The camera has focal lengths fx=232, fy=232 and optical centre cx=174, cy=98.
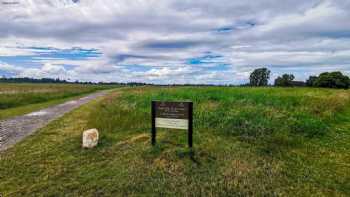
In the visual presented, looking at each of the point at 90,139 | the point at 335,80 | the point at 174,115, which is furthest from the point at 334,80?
the point at 90,139

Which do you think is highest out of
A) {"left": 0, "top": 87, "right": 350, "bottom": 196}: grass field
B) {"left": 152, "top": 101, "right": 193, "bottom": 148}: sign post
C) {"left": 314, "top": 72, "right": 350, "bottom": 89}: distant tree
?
{"left": 314, "top": 72, "right": 350, "bottom": 89}: distant tree

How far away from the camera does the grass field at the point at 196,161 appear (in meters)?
5.05

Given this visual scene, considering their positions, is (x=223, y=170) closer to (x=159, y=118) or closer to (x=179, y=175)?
(x=179, y=175)

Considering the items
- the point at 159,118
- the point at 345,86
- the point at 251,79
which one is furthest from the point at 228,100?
the point at 251,79

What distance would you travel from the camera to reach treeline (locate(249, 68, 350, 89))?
5419cm

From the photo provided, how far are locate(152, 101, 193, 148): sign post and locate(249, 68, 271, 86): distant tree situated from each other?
8214 cm

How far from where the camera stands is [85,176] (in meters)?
5.71

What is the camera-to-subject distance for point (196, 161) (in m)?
6.41

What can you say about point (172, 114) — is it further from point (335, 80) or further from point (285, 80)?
point (285, 80)

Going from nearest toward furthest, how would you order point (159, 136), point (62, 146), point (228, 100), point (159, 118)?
point (159, 118), point (62, 146), point (159, 136), point (228, 100)

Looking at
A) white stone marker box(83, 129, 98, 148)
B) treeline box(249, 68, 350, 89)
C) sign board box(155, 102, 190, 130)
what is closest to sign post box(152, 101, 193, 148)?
sign board box(155, 102, 190, 130)

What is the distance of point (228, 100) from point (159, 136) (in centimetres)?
867

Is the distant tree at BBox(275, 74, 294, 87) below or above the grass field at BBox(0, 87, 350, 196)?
above

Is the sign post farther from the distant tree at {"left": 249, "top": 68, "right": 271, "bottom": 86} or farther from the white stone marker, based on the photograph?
the distant tree at {"left": 249, "top": 68, "right": 271, "bottom": 86}
